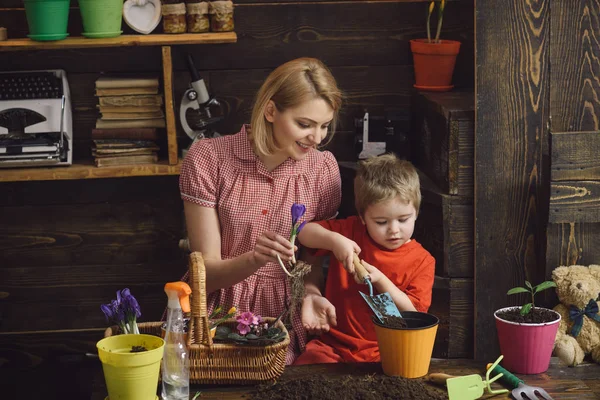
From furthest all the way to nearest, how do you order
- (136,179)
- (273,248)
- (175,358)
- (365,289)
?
(136,179) → (365,289) → (273,248) → (175,358)

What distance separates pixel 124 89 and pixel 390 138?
1.03 meters

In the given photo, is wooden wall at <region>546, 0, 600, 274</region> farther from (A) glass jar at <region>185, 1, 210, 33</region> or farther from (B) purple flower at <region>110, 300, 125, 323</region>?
(B) purple flower at <region>110, 300, 125, 323</region>

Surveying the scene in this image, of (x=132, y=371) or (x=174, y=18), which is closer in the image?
(x=132, y=371)

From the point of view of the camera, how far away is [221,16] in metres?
3.08

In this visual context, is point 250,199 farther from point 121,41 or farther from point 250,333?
point 121,41

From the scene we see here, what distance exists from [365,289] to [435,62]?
108cm

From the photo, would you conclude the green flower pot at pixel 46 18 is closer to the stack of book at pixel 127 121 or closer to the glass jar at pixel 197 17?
the stack of book at pixel 127 121

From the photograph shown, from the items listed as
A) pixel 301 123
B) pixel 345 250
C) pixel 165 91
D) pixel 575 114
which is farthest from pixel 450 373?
pixel 165 91

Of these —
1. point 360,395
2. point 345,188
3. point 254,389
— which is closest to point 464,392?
point 360,395

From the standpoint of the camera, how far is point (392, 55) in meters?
3.38

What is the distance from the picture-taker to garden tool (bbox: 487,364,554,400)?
177 centimetres

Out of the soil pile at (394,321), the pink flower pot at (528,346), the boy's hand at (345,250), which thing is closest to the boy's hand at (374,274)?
the boy's hand at (345,250)

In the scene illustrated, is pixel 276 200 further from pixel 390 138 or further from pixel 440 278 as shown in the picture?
pixel 390 138

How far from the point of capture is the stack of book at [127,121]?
3162 mm
